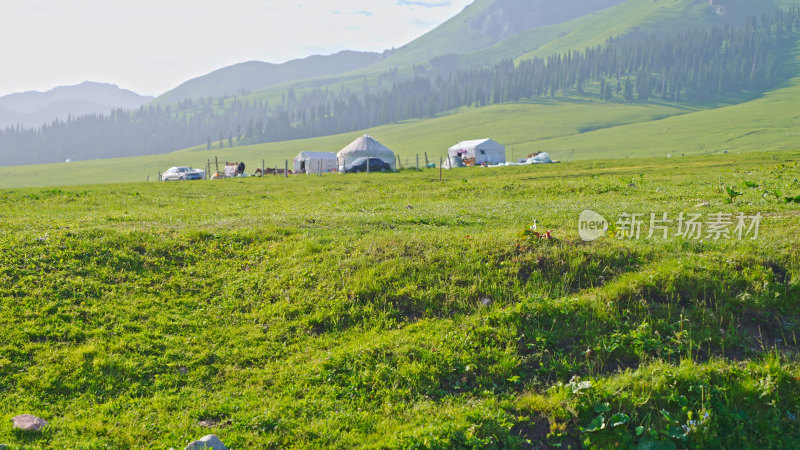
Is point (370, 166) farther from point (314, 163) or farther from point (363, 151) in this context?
point (314, 163)

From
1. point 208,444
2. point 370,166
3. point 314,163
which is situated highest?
point 314,163

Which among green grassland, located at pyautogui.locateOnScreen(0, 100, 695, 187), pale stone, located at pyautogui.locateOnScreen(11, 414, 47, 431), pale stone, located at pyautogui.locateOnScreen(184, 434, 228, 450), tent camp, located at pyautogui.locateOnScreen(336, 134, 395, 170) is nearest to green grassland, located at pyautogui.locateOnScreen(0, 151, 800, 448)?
pale stone, located at pyautogui.locateOnScreen(11, 414, 47, 431)

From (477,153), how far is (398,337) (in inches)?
2790

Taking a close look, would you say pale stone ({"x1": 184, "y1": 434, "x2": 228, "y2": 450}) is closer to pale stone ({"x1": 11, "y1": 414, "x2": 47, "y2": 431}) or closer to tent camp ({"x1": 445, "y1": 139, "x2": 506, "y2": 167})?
pale stone ({"x1": 11, "y1": 414, "x2": 47, "y2": 431})

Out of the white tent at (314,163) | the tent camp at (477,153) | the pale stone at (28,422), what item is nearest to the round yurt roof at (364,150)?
the white tent at (314,163)

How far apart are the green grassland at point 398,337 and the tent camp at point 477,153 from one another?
64.1 metres

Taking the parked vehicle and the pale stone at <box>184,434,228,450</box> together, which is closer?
the pale stone at <box>184,434,228,450</box>

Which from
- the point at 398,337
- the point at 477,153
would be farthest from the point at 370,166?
the point at 398,337

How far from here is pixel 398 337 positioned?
29.5ft

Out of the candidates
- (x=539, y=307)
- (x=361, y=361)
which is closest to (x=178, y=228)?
(x=361, y=361)

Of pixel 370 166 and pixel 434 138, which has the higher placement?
pixel 434 138

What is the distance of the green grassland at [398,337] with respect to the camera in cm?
693

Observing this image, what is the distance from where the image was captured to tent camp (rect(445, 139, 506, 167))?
3050 inches

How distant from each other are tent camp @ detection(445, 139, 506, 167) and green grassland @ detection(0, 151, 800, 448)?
64.1m
